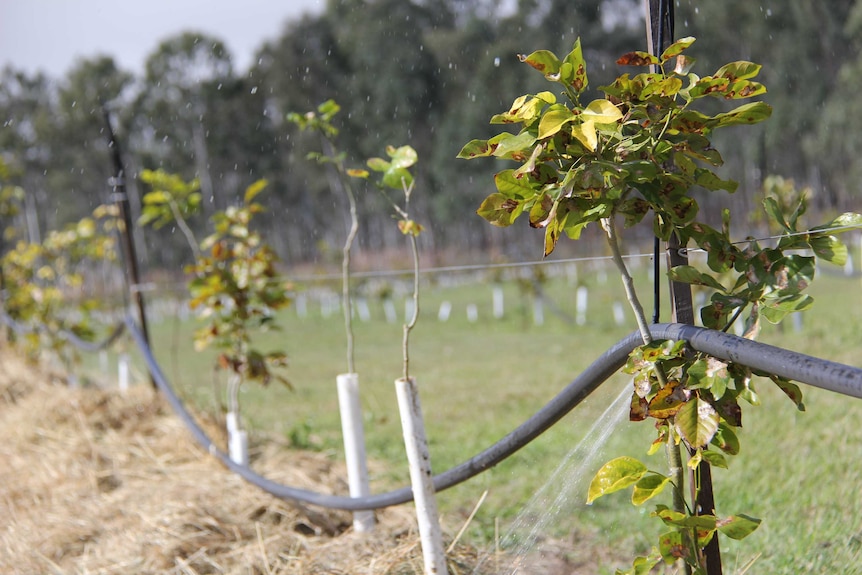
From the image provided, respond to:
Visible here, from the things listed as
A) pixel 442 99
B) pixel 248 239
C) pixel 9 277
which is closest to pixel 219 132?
pixel 442 99

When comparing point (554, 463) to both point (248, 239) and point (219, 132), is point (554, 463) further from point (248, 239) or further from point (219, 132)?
point (219, 132)

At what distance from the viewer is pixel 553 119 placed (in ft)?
3.74

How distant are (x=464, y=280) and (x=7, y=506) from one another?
22.9 meters

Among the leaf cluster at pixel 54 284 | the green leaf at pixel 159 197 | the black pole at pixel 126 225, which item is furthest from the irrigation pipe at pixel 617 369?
the leaf cluster at pixel 54 284

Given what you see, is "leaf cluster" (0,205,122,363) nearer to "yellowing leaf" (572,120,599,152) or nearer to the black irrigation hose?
the black irrigation hose

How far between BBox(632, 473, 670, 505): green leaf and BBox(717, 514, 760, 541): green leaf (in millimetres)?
99


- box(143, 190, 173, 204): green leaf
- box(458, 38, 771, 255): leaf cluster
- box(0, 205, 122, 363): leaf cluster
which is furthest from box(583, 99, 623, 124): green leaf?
box(0, 205, 122, 363): leaf cluster

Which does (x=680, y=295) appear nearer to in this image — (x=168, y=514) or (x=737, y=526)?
(x=737, y=526)

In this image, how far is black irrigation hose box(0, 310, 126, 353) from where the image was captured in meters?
5.40

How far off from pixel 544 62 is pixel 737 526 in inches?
29.2

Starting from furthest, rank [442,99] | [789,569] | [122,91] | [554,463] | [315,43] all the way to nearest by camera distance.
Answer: [122,91] → [315,43] → [442,99] → [554,463] → [789,569]

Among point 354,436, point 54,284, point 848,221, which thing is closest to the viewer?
point 848,221

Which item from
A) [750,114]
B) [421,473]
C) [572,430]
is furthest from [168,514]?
[750,114]

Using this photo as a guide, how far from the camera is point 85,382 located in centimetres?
607
